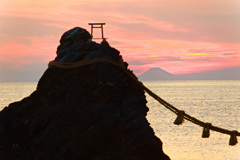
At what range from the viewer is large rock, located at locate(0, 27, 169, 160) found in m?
8.67

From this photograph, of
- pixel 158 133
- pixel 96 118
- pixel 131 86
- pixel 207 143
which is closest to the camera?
pixel 96 118

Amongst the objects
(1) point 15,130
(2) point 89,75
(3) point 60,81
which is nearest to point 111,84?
(2) point 89,75

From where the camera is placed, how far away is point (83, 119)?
8680 mm

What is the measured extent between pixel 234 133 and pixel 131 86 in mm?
2803

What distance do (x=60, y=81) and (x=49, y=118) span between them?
2.98 feet

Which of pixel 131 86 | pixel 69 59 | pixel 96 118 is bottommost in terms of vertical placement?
pixel 96 118

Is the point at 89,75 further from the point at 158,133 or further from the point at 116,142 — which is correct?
the point at 158,133

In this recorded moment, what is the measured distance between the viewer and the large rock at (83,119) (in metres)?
8.67

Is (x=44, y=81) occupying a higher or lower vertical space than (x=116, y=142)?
higher

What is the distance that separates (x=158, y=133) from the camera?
33.2 metres

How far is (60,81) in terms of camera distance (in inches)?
357

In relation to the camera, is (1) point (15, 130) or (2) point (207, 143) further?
(2) point (207, 143)

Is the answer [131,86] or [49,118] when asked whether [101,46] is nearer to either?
[131,86]

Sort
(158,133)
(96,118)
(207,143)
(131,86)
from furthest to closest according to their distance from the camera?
(158,133)
(207,143)
(131,86)
(96,118)
